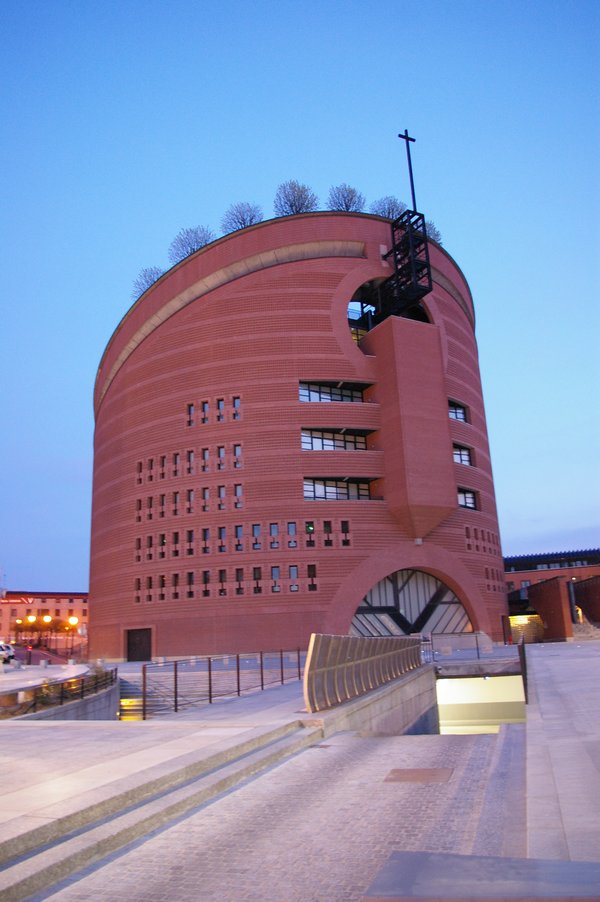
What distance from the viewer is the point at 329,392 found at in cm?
4641

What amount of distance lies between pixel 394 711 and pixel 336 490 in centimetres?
2744

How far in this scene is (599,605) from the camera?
56500 mm

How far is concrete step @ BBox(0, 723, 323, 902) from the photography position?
15.1 feet

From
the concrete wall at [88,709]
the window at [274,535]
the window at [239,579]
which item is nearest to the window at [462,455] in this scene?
the window at [274,535]

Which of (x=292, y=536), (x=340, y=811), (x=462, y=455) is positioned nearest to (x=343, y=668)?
(x=340, y=811)

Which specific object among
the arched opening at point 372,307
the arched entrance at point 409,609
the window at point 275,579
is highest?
the arched opening at point 372,307

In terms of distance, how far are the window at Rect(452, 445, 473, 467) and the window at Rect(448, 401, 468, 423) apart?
1969mm

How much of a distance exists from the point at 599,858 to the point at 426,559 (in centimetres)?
4004

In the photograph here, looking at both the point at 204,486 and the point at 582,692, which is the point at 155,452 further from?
the point at 582,692

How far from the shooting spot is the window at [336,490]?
43.4 m

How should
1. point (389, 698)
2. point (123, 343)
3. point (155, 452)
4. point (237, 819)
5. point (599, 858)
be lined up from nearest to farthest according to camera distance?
point (599, 858) → point (237, 819) → point (389, 698) → point (155, 452) → point (123, 343)

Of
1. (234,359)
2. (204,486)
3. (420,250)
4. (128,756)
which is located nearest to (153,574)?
(204,486)

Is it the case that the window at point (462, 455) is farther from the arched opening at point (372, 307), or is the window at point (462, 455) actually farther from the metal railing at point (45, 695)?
the metal railing at point (45, 695)

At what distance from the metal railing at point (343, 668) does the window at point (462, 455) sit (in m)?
31.1
